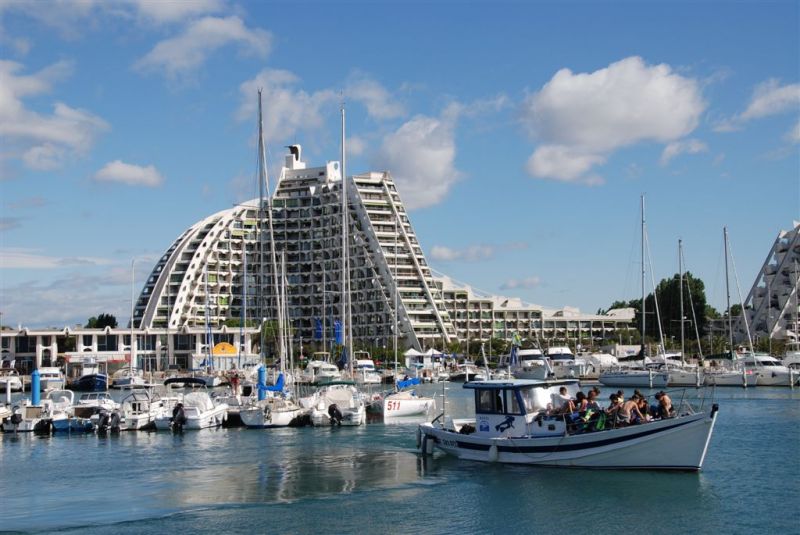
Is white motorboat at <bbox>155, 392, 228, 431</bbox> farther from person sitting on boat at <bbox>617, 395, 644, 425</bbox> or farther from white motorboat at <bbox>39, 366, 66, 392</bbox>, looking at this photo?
white motorboat at <bbox>39, 366, 66, 392</bbox>

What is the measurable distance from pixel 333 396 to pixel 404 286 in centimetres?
13083

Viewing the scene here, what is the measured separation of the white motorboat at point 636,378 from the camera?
9644 centimetres

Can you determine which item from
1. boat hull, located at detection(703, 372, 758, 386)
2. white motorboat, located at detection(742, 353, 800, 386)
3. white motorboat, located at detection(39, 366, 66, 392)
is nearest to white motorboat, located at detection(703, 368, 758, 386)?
boat hull, located at detection(703, 372, 758, 386)

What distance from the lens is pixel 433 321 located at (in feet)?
625

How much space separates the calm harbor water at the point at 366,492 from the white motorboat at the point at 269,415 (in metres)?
8.24

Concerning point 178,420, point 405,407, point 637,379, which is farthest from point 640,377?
point 178,420

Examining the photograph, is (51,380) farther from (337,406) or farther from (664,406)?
(664,406)

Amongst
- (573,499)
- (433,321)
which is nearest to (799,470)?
(573,499)

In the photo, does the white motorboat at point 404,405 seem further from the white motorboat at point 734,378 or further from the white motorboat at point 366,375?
the white motorboat at point 734,378

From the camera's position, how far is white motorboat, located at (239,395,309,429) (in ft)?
191

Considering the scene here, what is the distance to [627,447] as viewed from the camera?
1414 inches

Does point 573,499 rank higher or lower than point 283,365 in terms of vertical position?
lower

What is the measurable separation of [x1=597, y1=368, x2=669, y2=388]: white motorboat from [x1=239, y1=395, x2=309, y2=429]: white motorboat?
1931 inches

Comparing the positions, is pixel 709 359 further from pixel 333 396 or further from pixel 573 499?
pixel 573 499
